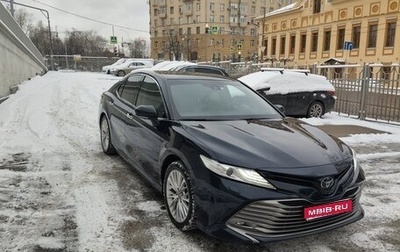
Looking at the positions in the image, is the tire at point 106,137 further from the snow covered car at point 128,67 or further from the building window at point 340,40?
the building window at point 340,40

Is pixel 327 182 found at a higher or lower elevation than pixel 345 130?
higher

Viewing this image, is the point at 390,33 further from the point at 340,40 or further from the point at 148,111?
the point at 148,111

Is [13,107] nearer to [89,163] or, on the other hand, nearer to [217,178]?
Result: [89,163]

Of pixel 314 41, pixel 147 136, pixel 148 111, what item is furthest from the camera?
pixel 314 41

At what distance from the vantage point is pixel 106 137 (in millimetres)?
6398

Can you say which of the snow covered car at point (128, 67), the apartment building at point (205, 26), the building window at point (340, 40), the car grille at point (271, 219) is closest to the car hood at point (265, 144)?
the car grille at point (271, 219)

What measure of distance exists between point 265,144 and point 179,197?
0.99 m

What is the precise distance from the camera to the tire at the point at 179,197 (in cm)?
348

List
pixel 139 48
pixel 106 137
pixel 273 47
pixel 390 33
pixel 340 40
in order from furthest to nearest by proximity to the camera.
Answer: pixel 139 48, pixel 273 47, pixel 340 40, pixel 390 33, pixel 106 137

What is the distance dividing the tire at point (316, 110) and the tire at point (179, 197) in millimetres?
8286

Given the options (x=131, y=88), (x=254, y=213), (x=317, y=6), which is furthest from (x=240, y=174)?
(x=317, y=6)

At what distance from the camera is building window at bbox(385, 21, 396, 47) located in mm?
35781

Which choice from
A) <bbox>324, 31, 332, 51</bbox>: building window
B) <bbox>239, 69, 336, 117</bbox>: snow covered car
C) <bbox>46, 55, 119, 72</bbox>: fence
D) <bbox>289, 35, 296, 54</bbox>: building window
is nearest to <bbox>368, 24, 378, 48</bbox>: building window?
<bbox>324, 31, 332, 51</bbox>: building window

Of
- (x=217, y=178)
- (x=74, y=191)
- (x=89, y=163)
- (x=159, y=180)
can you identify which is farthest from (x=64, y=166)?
(x=217, y=178)
